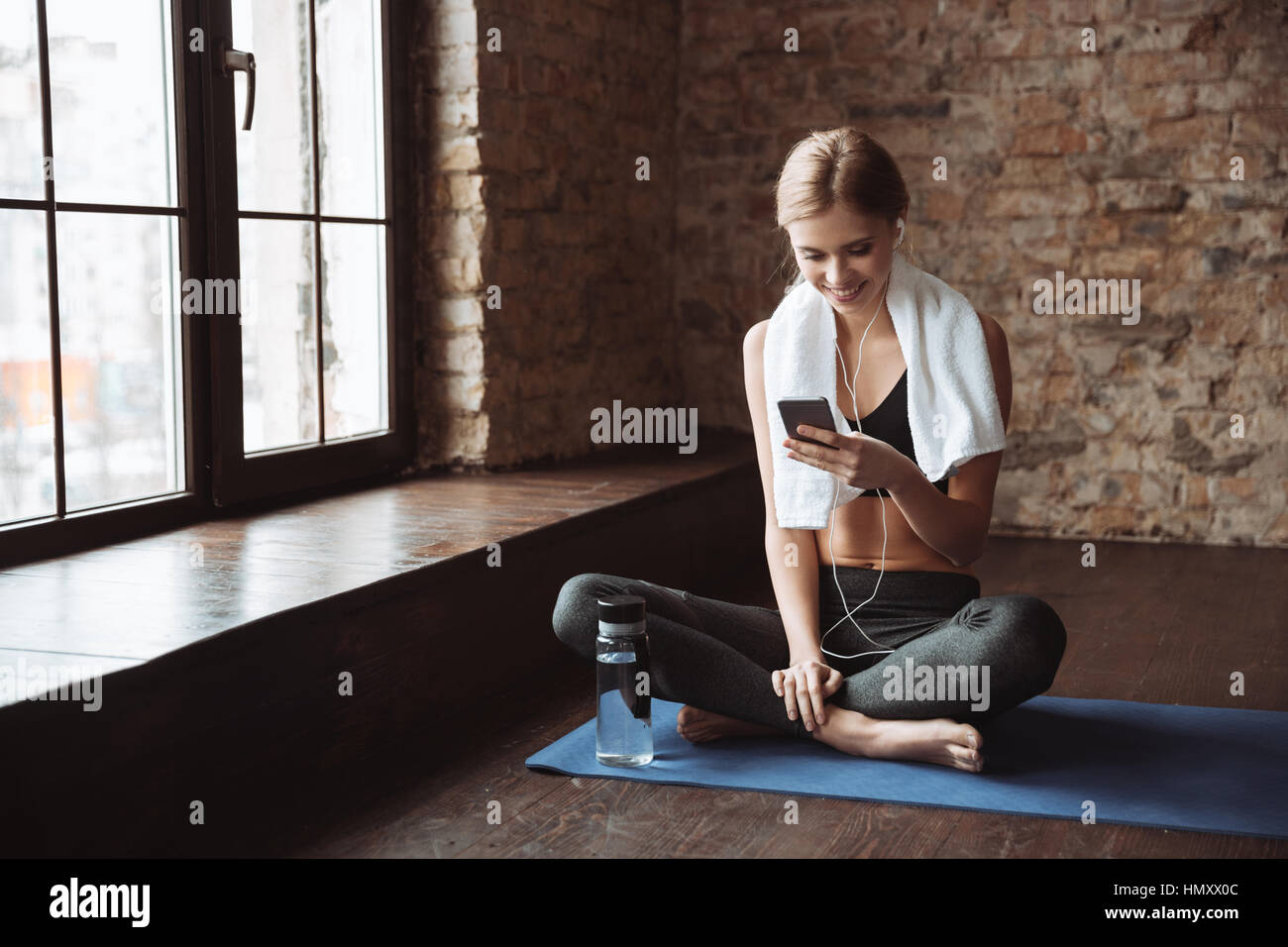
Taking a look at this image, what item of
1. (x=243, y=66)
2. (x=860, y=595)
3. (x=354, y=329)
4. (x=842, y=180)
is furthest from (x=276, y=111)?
(x=860, y=595)

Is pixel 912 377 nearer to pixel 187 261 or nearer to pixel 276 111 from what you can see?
pixel 187 261

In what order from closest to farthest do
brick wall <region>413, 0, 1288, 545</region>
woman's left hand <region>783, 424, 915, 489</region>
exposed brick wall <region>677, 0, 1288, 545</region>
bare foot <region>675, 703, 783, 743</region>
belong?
woman's left hand <region>783, 424, 915, 489</region>
bare foot <region>675, 703, 783, 743</region>
brick wall <region>413, 0, 1288, 545</region>
exposed brick wall <region>677, 0, 1288, 545</region>

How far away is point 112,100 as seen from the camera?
289 centimetres

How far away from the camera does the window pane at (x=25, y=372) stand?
2.65 m

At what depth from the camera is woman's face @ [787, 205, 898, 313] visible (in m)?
2.26

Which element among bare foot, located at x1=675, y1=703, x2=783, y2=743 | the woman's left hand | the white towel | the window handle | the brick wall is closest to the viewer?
the woman's left hand

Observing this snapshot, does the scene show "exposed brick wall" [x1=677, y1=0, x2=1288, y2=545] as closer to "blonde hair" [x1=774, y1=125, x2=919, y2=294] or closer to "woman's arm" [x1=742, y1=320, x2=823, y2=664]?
"woman's arm" [x1=742, y1=320, x2=823, y2=664]

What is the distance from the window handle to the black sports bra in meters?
1.72

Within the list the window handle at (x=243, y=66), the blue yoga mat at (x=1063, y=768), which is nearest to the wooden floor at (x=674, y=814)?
the blue yoga mat at (x=1063, y=768)

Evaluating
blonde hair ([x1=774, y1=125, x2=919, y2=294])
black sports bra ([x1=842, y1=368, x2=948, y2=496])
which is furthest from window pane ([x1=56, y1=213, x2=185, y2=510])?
black sports bra ([x1=842, y1=368, x2=948, y2=496])

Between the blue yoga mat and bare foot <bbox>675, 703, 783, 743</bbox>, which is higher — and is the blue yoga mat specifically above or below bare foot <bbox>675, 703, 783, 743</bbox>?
below

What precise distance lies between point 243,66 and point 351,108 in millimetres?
572
